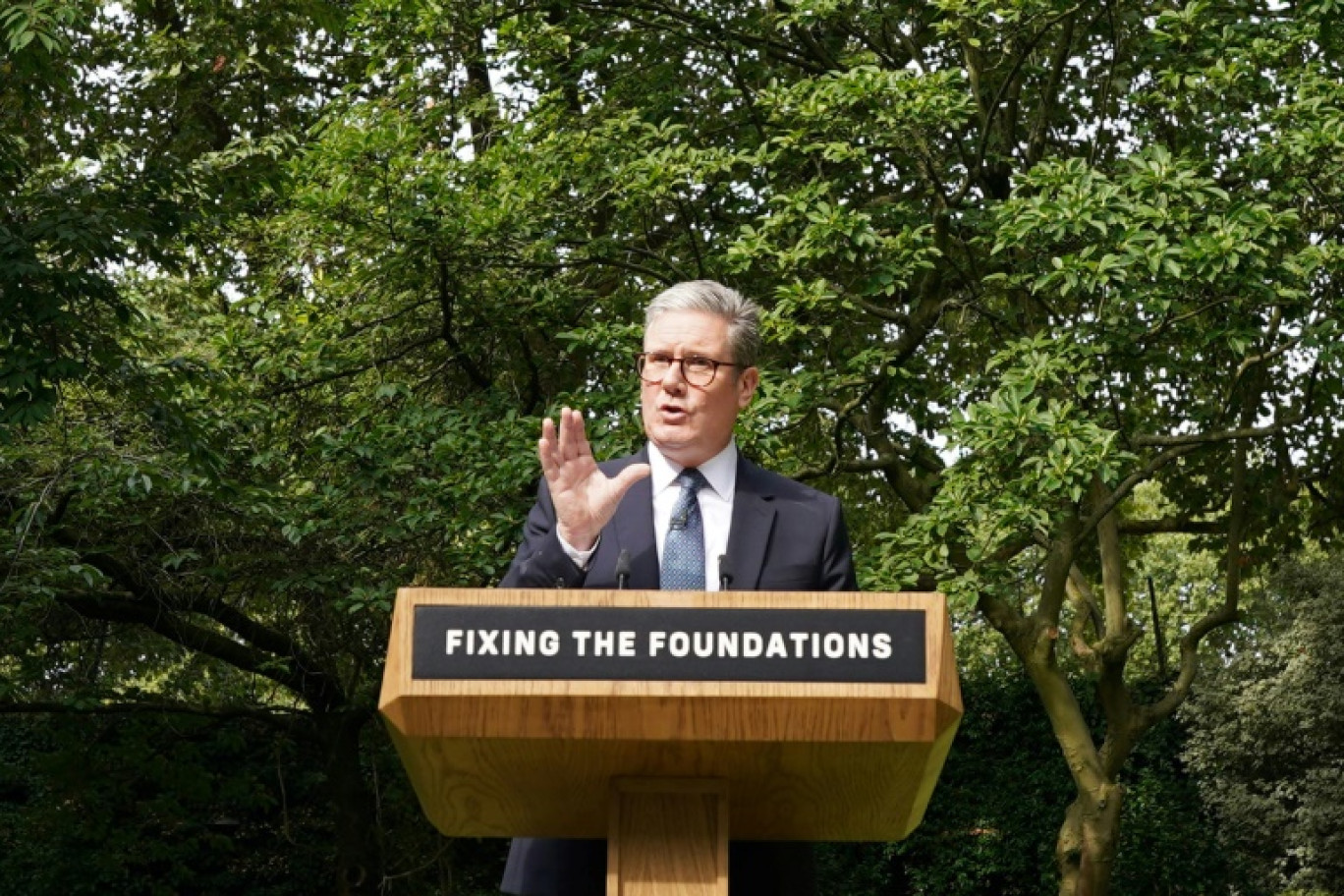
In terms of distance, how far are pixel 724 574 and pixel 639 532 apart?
19 cm

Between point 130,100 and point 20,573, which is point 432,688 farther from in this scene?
point 130,100

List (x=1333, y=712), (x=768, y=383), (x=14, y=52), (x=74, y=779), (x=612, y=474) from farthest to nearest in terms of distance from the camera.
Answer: (x=1333, y=712) → (x=74, y=779) → (x=768, y=383) → (x=14, y=52) → (x=612, y=474)

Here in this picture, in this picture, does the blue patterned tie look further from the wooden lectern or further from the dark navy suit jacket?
the wooden lectern

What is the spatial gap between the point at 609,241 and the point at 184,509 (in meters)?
3.33

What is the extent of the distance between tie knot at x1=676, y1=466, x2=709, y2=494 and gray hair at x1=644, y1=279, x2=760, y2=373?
20cm

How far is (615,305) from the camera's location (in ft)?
44.1

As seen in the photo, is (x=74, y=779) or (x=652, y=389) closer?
(x=652, y=389)

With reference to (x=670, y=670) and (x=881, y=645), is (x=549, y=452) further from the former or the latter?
(x=881, y=645)

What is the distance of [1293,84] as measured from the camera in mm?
12188

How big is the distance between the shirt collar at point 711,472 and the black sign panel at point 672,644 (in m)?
0.89

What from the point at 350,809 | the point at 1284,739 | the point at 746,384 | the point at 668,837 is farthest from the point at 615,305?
the point at 668,837

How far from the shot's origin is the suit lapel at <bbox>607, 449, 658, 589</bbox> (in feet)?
10.6

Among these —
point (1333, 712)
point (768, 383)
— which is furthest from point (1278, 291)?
point (1333, 712)

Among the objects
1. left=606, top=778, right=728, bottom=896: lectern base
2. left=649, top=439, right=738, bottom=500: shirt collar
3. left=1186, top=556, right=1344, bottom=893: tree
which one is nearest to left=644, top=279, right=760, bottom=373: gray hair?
left=649, top=439, right=738, bottom=500: shirt collar
